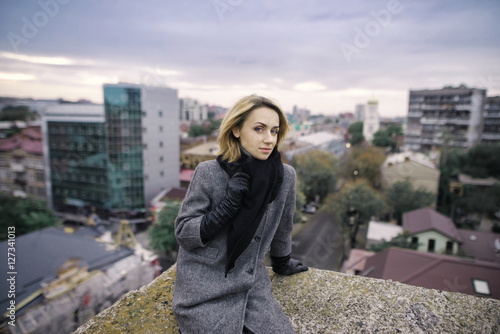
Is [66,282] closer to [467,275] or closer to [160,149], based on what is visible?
[467,275]

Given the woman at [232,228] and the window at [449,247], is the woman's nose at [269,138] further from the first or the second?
the window at [449,247]

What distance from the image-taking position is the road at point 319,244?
1436 centimetres

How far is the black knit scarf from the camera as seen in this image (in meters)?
1.40

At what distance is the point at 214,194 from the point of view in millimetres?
1479

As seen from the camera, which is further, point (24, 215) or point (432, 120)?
point (432, 120)

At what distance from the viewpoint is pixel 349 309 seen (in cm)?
172

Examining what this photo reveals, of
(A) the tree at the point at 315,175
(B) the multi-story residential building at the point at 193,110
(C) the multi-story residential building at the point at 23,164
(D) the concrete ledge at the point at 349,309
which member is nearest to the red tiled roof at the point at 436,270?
(D) the concrete ledge at the point at 349,309

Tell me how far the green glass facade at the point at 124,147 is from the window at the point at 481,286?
18.6 meters

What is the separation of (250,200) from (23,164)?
23.3 m

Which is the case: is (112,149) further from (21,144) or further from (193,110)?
(193,110)

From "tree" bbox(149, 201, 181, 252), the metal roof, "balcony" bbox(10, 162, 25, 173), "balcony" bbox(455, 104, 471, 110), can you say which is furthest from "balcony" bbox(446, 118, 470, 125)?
"balcony" bbox(10, 162, 25, 173)

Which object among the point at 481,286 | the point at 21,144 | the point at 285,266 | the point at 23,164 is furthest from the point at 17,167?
the point at 481,286

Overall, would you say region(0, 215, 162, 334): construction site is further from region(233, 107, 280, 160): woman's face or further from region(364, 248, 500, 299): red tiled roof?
region(364, 248, 500, 299): red tiled roof

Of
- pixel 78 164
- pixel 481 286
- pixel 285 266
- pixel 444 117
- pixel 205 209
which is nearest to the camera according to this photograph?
pixel 205 209
